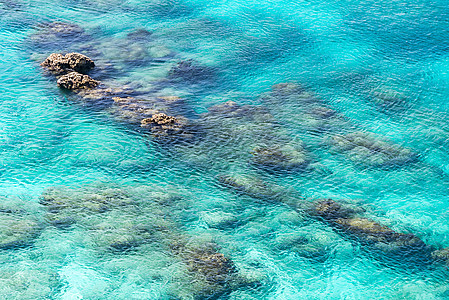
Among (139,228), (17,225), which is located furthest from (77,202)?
(139,228)

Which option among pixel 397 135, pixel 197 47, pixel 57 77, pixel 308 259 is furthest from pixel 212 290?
pixel 197 47

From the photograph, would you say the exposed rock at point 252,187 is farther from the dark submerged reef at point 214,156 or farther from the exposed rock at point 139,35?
the exposed rock at point 139,35

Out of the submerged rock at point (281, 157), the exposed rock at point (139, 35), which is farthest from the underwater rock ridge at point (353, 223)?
the exposed rock at point (139, 35)

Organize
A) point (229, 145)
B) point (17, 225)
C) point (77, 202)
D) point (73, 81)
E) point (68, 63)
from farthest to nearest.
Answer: point (68, 63) → point (73, 81) → point (229, 145) → point (77, 202) → point (17, 225)

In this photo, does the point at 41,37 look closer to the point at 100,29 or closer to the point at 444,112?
the point at 100,29

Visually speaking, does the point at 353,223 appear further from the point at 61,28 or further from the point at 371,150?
the point at 61,28

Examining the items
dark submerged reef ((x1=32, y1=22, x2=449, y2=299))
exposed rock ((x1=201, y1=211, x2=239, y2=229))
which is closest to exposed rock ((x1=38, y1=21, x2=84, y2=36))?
dark submerged reef ((x1=32, y1=22, x2=449, y2=299))

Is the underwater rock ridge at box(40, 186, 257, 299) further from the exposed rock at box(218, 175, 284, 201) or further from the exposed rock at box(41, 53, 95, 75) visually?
the exposed rock at box(41, 53, 95, 75)

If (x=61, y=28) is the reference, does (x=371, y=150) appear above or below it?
below
